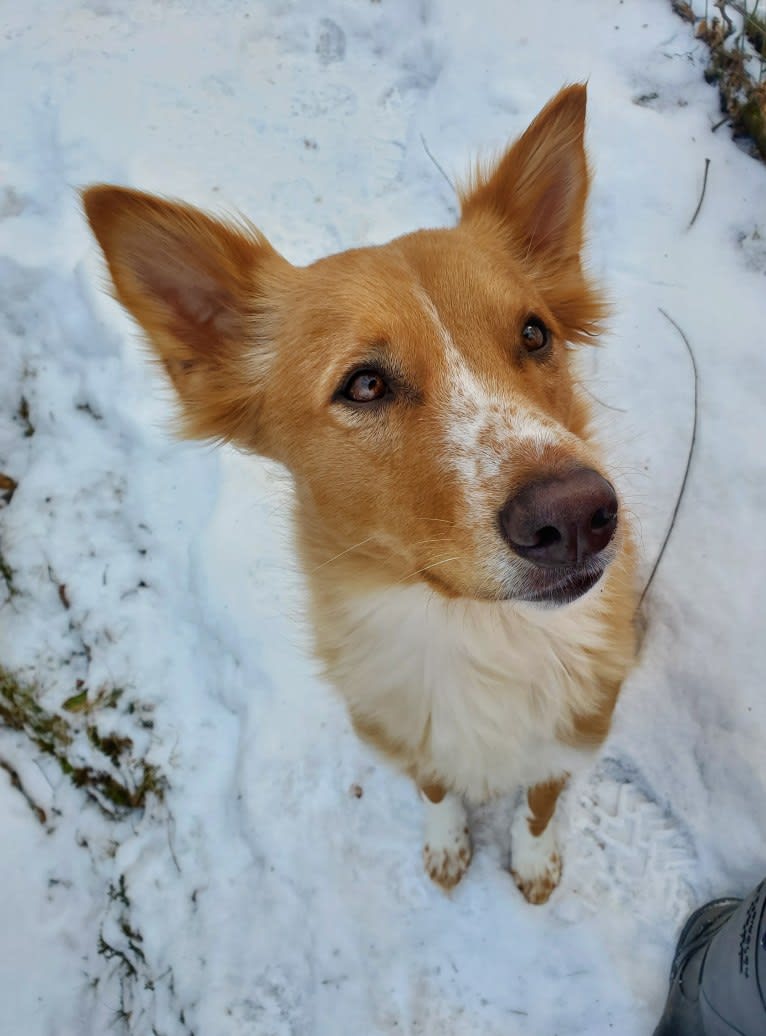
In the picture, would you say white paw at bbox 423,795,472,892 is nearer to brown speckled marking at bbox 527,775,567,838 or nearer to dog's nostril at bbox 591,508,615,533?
brown speckled marking at bbox 527,775,567,838

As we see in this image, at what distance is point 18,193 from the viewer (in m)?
4.55

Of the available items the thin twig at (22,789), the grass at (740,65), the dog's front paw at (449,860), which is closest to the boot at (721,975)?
the dog's front paw at (449,860)

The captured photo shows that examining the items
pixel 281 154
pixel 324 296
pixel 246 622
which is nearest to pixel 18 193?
pixel 281 154

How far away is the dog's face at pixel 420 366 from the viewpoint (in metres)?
1.66

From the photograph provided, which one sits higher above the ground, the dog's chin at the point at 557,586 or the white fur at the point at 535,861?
the dog's chin at the point at 557,586

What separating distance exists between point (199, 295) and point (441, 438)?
102cm

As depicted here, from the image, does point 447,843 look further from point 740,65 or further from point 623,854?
point 740,65

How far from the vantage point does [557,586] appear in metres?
1.69

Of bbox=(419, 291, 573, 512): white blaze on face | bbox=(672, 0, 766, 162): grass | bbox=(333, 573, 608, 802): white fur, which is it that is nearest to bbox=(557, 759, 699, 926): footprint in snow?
bbox=(333, 573, 608, 802): white fur

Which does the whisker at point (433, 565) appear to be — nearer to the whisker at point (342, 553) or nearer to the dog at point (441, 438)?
the dog at point (441, 438)

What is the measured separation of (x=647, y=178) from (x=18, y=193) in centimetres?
381

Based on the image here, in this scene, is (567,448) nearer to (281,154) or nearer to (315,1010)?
(315,1010)

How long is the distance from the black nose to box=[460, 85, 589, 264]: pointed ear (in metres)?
1.24

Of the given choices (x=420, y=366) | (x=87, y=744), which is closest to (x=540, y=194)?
(x=420, y=366)
